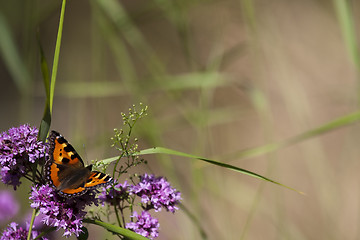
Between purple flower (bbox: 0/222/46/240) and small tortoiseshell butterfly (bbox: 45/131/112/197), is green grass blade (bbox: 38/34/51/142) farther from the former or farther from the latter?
purple flower (bbox: 0/222/46/240)

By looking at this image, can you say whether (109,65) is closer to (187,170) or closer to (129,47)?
(129,47)

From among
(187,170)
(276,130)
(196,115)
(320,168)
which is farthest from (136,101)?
(276,130)

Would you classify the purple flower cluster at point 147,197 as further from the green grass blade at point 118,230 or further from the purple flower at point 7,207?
the purple flower at point 7,207

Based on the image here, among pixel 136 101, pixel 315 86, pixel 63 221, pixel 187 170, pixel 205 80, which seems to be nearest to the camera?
pixel 63 221

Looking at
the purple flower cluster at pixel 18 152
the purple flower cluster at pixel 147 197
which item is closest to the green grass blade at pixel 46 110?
the purple flower cluster at pixel 18 152

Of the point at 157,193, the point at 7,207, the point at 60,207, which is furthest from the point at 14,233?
the point at 7,207
